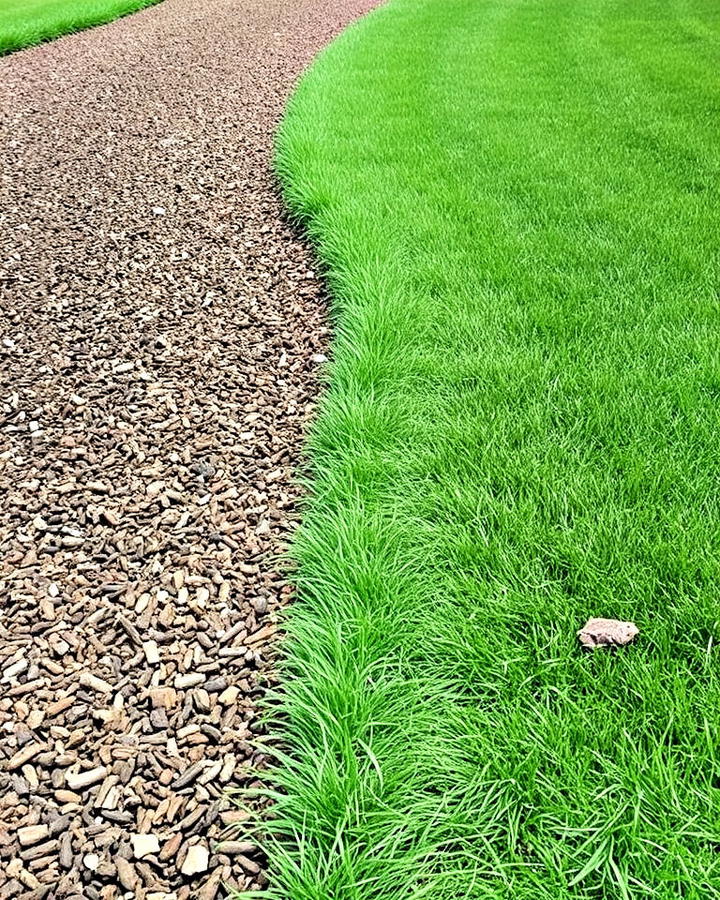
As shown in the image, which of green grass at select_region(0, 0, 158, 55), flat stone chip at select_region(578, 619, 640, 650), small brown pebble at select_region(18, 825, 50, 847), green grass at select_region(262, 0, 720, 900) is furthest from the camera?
green grass at select_region(0, 0, 158, 55)

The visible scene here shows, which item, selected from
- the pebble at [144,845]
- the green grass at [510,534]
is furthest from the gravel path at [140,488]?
the green grass at [510,534]

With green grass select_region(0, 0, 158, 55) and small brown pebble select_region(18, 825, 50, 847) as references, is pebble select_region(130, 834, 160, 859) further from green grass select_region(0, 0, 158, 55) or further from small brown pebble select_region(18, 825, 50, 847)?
green grass select_region(0, 0, 158, 55)

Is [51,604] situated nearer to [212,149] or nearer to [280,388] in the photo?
[280,388]

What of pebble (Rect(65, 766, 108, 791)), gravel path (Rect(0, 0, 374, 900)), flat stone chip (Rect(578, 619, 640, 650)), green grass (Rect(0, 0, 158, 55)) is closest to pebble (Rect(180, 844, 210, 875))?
gravel path (Rect(0, 0, 374, 900))

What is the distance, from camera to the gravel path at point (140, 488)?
1.68 m

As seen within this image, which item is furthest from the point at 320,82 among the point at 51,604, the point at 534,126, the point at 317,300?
the point at 51,604

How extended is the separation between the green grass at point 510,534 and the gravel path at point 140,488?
196 mm

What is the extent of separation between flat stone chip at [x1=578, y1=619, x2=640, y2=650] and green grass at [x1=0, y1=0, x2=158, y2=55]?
936 cm

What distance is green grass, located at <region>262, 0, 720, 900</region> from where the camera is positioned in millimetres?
1513

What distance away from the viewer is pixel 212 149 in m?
5.40

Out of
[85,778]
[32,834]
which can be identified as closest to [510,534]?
[85,778]

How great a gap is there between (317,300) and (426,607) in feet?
6.83

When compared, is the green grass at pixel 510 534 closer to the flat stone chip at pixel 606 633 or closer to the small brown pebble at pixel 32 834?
the flat stone chip at pixel 606 633

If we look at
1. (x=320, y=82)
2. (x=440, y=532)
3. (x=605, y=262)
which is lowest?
(x=440, y=532)
